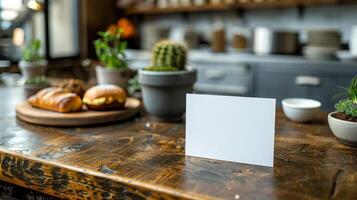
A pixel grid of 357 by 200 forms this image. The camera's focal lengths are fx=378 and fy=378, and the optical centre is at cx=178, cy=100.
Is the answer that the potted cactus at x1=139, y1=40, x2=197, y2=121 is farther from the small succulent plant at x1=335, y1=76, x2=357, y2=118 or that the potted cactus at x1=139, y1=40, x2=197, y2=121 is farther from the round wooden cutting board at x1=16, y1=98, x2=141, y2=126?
the small succulent plant at x1=335, y1=76, x2=357, y2=118

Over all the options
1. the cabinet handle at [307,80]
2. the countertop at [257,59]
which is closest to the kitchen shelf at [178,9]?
the countertop at [257,59]

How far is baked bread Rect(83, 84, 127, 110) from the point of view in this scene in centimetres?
114

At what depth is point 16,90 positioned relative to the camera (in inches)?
67.9

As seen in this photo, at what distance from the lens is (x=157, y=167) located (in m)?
0.76

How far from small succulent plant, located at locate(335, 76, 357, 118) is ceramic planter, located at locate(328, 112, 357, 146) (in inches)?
1.0

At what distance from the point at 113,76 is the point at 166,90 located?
403 millimetres

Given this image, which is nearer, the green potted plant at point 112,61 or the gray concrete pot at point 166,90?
the gray concrete pot at point 166,90

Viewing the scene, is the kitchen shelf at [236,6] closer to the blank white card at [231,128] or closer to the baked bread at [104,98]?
the baked bread at [104,98]

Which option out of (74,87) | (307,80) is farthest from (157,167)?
(307,80)

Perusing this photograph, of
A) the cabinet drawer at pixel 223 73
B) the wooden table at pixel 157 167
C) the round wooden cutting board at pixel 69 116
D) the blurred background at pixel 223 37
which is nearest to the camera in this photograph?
the wooden table at pixel 157 167

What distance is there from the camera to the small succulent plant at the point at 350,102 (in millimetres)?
865

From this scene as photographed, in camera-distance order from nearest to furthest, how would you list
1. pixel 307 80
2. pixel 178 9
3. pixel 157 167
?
pixel 157 167, pixel 307 80, pixel 178 9

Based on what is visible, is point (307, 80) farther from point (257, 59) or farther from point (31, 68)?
point (31, 68)

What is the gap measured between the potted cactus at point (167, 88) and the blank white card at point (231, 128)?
0.25 metres
